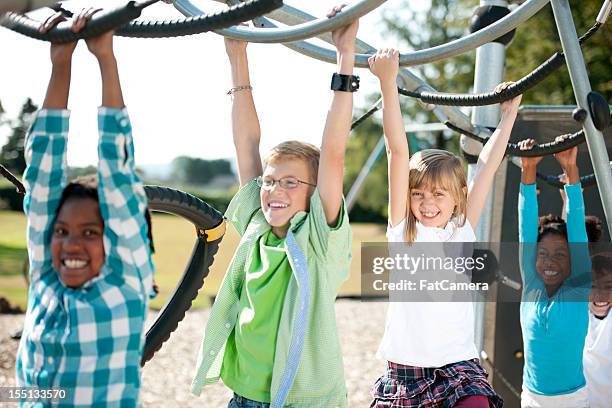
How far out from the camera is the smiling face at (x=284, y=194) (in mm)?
2350

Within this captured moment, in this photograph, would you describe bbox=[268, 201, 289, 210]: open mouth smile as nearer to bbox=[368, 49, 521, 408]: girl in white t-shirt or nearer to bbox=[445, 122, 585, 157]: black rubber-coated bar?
bbox=[368, 49, 521, 408]: girl in white t-shirt

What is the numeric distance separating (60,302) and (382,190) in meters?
24.1

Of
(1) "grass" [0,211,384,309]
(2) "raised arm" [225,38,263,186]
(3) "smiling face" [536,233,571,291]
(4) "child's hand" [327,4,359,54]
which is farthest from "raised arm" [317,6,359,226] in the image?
(1) "grass" [0,211,384,309]

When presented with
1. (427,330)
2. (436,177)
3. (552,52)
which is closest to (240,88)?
(436,177)

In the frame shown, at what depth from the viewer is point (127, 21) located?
1.64 meters

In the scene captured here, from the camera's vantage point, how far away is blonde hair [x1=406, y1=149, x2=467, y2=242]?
2600mm

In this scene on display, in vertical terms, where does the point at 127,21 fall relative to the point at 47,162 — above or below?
above

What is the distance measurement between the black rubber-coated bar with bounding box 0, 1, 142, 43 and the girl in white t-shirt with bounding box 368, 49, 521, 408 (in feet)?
2.91

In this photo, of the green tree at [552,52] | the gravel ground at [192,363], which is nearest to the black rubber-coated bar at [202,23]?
the gravel ground at [192,363]

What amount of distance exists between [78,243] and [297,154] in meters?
0.75

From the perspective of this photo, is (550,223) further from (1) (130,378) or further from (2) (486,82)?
(1) (130,378)

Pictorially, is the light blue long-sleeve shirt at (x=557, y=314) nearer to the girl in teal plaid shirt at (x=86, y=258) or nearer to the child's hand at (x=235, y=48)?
the child's hand at (x=235, y=48)

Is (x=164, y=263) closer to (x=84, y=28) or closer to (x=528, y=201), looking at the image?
(x=528, y=201)

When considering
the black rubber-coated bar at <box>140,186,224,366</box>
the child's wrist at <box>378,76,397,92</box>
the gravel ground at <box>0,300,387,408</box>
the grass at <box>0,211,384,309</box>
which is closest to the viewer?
the child's wrist at <box>378,76,397,92</box>
